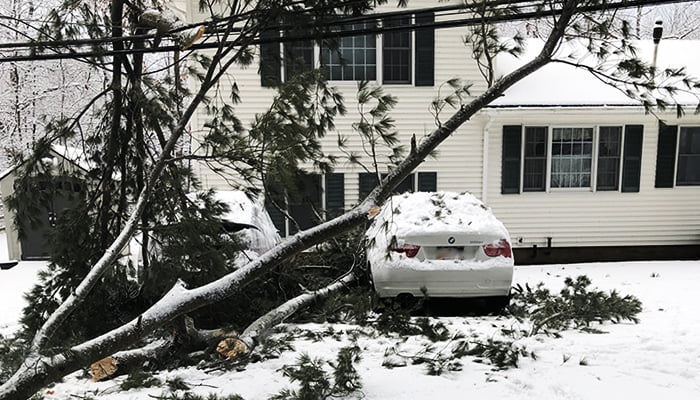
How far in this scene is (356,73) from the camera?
10727 millimetres

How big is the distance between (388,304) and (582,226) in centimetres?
706

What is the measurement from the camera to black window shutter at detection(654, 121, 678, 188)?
11.2 meters

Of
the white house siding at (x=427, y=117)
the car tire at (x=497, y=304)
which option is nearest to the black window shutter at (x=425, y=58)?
the white house siding at (x=427, y=117)

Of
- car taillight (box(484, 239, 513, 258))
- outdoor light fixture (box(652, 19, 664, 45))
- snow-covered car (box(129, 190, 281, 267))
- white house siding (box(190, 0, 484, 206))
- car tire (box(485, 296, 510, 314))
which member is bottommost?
car tire (box(485, 296, 510, 314))

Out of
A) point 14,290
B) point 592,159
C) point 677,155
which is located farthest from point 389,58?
point 14,290

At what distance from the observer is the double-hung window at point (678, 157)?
36.7ft

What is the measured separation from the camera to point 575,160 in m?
11.3

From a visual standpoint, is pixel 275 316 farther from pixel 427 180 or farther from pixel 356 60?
pixel 356 60

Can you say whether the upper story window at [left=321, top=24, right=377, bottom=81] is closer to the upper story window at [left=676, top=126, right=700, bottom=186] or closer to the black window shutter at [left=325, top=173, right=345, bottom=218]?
the black window shutter at [left=325, top=173, right=345, bottom=218]

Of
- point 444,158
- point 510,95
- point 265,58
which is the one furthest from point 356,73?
point 265,58

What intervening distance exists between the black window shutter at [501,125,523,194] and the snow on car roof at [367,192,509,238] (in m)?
4.06

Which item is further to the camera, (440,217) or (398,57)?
(398,57)

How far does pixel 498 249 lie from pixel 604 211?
640cm

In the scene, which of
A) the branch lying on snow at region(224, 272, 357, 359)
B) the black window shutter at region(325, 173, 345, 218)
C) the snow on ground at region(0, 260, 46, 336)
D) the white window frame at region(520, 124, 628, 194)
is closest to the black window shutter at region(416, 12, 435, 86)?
the white window frame at region(520, 124, 628, 194)
